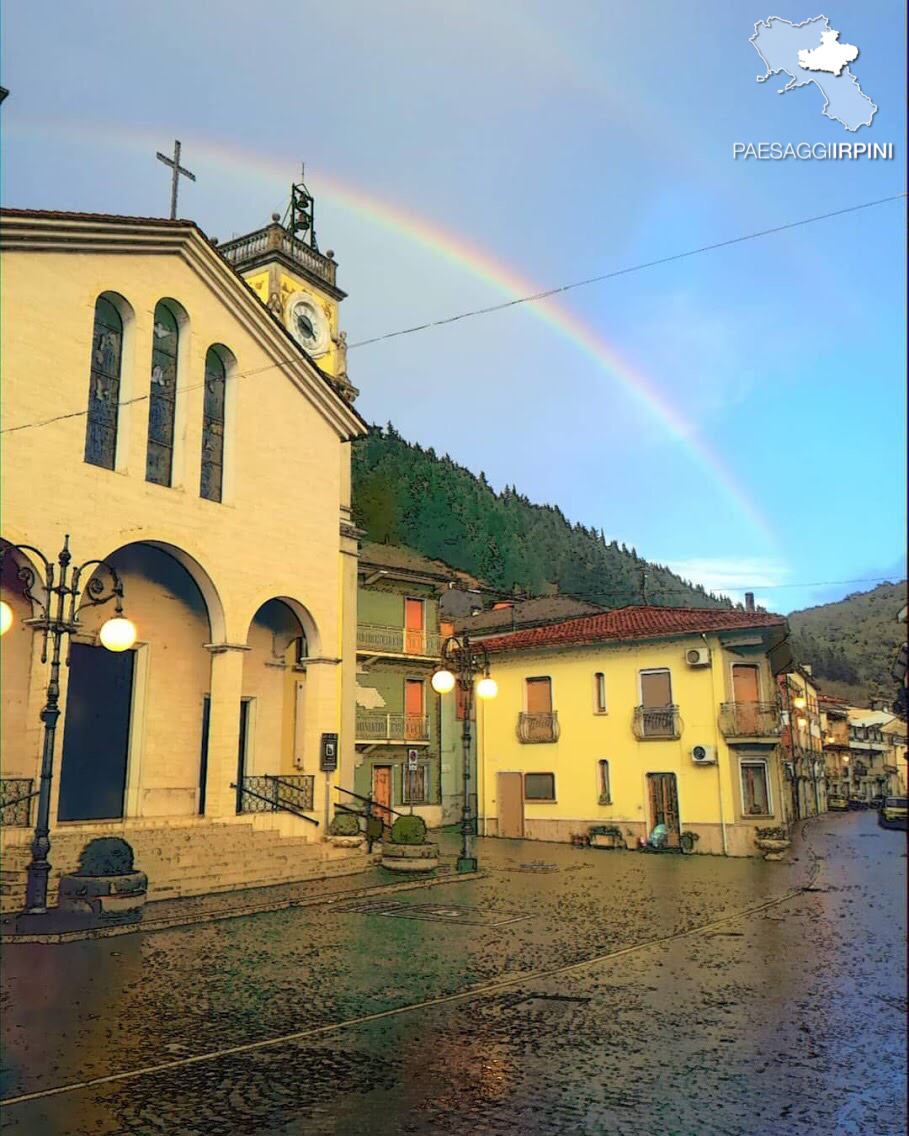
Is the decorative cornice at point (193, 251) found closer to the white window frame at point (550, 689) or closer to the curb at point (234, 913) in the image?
the white window frame at point (550, 689)

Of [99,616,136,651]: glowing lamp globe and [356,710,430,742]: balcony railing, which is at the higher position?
[99,616,136,651]: glowing lamp globe

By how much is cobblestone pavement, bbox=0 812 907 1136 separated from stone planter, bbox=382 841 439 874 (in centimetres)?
459

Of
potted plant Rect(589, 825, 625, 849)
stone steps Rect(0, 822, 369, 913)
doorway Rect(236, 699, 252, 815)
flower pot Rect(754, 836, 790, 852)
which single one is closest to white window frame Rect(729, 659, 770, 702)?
flower pot Rect(754, 836, 790, 852)

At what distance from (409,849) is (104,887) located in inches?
314

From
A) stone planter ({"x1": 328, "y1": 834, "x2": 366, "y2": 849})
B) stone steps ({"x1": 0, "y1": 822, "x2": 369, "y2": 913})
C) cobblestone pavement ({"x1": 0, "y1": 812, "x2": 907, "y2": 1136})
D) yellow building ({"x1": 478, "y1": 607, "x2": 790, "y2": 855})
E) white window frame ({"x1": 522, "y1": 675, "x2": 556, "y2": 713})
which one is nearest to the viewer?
cobblestone pavement ({"x1": 0, "y1": 812, "x2": 907, "y2": 1136})

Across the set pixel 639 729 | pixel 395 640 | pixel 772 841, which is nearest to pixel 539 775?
pixel 639 729

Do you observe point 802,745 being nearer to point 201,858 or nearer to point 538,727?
point 538,727

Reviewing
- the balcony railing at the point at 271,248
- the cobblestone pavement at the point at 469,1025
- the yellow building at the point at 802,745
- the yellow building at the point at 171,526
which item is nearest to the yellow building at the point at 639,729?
the yellow building at the point at 171,526

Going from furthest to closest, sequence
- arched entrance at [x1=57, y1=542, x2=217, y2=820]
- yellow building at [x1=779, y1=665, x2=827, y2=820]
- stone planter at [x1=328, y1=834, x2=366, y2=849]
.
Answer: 1. yellow building at [x1=779, y1=665, x2=827, y2=820]
2. stone planter at [x1=328, y1=834, x2=366, y2=849]
3. arched entrance at [x1=57, y1=542, x2=217, y2=820]

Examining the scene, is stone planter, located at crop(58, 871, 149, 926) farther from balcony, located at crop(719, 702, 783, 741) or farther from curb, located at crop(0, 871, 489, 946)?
balcony, located at crop(719, 702, 783, 741)

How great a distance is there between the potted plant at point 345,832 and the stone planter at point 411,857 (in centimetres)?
93

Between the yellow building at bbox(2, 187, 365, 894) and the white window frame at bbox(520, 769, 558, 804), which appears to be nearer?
the yellow building at bbox(2, 187, 365, 894)

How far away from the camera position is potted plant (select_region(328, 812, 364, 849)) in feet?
70.5

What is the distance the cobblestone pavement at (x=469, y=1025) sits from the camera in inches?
241
